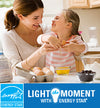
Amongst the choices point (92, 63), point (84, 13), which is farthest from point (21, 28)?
point (84, 13)

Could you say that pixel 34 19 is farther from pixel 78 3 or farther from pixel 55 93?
pixel 78 3

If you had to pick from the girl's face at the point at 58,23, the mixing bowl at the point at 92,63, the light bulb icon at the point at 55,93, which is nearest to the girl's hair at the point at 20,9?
the girl's face at the point at 58,23

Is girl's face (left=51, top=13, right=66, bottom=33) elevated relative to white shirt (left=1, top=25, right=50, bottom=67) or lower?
elevated

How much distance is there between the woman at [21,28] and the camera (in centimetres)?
99

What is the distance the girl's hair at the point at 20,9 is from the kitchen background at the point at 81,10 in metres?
0.78

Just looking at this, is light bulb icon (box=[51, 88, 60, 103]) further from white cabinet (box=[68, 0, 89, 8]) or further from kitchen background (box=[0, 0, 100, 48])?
white cabinet (box=[68, 0, 89, 8])

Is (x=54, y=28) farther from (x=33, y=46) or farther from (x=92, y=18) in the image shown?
(x=92, y=18)

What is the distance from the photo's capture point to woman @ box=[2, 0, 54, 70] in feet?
3.24

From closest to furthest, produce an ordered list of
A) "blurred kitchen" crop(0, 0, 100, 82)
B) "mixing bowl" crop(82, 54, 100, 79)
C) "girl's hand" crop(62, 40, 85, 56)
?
"mixing bowl" crop(82, 54, 100, 79), "girl's hand" crop(62, 40, 85, 56), "blurred kitchen" crop(0, 0, 100, 82)

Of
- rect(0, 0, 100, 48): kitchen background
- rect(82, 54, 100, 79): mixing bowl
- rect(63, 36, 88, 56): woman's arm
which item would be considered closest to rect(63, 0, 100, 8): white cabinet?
rect(0, 0, 100, 48): kitchen background

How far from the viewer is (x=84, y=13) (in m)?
2.12

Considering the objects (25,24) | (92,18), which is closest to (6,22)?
(25,24)

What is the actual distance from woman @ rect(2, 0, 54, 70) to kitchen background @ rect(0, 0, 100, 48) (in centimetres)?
75

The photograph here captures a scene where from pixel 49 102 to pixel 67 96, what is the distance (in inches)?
1.7
